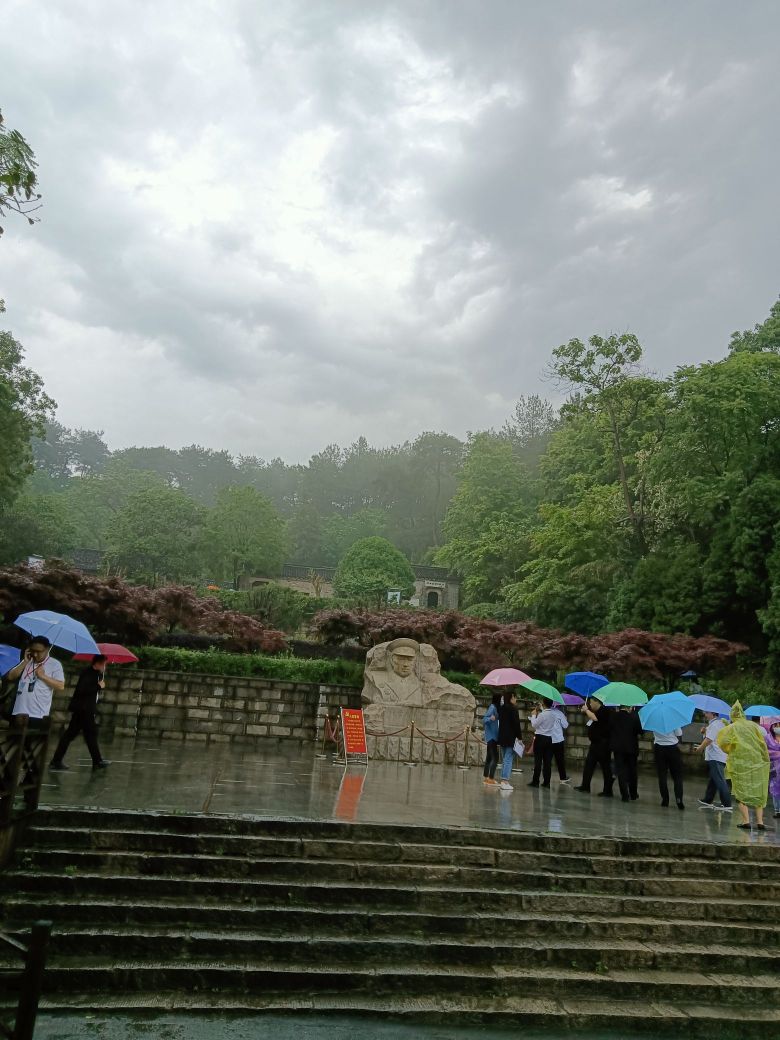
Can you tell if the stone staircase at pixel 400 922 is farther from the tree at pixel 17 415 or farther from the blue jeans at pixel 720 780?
the tree at pixel 17 415

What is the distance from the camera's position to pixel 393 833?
6516 millimetres

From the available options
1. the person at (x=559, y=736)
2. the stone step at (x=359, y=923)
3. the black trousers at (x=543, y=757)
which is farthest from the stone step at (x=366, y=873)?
the black trousers at (x=543, y=757)

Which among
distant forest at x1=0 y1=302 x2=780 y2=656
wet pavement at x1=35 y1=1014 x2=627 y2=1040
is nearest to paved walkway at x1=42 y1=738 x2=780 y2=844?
wet pavement at x1=35 y1=1014 x2=627 y2=1040

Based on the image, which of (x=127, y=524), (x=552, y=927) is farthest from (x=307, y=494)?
(x=552, y=927)

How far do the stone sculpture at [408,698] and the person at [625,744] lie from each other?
3866 millimetres

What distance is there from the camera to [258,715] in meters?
14.7

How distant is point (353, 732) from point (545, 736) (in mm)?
3124

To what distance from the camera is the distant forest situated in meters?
19.6

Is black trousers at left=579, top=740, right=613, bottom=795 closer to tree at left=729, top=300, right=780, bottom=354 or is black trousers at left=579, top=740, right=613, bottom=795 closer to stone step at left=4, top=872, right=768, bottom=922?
stone step at left=4, top=872, right=768, bottom=922

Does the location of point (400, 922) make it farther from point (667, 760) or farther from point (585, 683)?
point (585, 683)

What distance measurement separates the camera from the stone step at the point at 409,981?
4668mm

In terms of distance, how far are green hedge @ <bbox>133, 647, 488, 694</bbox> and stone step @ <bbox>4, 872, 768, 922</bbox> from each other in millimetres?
9595

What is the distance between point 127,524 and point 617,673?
29670 mm

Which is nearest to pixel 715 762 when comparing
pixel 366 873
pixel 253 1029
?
pixel 366 873
